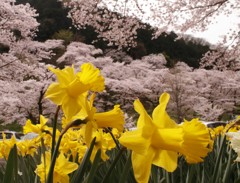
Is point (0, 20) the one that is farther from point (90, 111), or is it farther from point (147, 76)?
point (90, 111)

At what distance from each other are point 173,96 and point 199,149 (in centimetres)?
1555

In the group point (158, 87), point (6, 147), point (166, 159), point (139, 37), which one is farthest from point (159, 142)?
point (139, 37)

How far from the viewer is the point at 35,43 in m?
14.9

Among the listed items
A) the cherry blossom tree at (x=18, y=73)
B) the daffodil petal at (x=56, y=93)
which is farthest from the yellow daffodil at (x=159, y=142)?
the cherry blossom tree at (x=18, y=73)

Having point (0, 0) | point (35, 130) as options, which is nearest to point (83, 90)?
point (35, 130)

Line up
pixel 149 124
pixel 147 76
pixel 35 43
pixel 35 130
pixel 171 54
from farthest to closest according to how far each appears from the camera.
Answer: pixel 171 54, pixel 147 76, pixel 35 43, pixel 35 130, pixel 149 124

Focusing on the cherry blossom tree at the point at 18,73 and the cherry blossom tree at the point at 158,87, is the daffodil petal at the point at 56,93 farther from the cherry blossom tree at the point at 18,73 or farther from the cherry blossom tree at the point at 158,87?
the cherry blossom tree at the point at 158,87

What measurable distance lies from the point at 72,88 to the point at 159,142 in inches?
11.7

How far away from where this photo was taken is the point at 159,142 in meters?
0.73

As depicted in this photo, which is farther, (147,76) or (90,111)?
(147,76)

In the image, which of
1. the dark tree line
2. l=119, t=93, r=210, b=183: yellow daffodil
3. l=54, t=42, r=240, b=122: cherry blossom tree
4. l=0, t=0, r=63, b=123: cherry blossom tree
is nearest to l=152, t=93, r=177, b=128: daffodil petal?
l=119, t=93, r=210, b=183: yellow daffodil

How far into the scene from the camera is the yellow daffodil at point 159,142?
0.71 m

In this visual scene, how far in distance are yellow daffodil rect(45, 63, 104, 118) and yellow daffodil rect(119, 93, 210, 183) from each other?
0.23m

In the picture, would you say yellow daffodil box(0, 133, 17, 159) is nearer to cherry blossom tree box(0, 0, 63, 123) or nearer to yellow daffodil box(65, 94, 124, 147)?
yellow daffodil box(65, 94, 124, 147)
